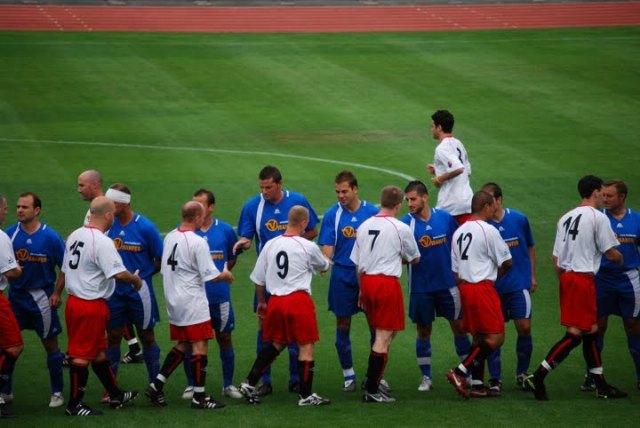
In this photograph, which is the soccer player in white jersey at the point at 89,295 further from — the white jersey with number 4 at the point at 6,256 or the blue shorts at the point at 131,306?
the blue shorts at the point at 131,306

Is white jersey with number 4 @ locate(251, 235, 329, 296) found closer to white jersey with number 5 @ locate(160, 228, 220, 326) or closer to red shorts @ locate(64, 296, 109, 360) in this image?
white jersey with number 5 @ locate(160, 228, 220, 326)

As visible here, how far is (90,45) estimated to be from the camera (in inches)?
1405

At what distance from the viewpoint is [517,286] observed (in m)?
12.1

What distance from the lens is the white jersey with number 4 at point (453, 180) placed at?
13883mm

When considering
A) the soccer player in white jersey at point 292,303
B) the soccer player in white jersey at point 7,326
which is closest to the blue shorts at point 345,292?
the soccer player in white jersey at point 292,303

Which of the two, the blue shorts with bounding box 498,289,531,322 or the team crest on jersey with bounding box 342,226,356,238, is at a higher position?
the team crest on jersey with bounding box 342,226,356,238

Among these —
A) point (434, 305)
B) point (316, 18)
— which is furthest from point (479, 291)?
point (316, 18)

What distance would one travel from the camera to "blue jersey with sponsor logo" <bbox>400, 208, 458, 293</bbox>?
1216 cm

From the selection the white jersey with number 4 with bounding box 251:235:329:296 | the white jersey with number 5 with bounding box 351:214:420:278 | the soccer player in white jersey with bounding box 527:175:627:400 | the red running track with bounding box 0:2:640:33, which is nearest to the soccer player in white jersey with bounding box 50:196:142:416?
the white jersey with number 4 with bounding box 251:235:329:296

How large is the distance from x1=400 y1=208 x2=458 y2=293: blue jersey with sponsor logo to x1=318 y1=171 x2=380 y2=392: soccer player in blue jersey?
57 centimetres

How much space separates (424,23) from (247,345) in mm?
27619

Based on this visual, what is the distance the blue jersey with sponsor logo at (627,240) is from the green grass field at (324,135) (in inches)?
50.1

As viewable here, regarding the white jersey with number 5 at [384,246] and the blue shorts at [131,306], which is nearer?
the white jersey with number 5 at [384,246]

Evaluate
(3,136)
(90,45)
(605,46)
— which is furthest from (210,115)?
(605,46)
